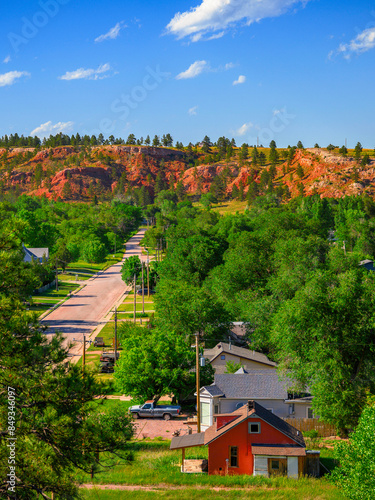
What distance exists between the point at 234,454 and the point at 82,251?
84.1m

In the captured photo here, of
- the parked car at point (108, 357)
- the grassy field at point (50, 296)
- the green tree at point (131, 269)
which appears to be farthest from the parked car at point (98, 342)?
the green tree at point (131, 269)

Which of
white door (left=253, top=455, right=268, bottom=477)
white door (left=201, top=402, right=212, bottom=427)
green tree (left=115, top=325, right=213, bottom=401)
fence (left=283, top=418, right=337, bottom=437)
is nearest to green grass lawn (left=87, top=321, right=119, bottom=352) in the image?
green tree (left=115, top=325, right=213, bottom=401)

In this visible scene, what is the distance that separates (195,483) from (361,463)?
8311 millimetres

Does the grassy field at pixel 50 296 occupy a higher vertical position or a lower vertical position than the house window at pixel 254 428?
higher

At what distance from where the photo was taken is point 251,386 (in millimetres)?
33125

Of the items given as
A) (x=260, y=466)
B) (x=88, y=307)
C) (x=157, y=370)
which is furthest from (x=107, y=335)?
(x=260, y=466)

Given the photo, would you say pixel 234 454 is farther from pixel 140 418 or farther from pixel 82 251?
pixel 82 251

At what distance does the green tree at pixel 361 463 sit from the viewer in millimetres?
17397

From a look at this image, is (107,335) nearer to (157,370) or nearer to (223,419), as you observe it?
(157,370)

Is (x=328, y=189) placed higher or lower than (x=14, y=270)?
higher

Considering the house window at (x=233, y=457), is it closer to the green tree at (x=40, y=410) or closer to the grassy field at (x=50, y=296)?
the green tree at (x=40, y=410)

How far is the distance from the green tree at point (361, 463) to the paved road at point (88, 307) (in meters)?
26.6

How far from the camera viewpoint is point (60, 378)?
508 inches

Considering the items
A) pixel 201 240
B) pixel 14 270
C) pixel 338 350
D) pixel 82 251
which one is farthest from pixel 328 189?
pixel 14 270
